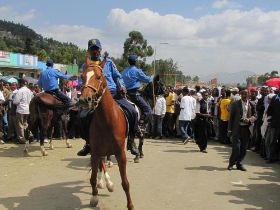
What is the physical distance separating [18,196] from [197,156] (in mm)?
6726

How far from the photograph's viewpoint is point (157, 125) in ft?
59.4

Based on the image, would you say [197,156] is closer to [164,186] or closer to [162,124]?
[164,186]

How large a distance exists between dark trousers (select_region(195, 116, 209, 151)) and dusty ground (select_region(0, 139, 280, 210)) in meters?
0.56

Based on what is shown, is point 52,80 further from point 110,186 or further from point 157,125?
point 157,125

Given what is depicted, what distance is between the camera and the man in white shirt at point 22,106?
48.6ft

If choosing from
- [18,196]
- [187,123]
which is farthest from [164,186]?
[187,123]

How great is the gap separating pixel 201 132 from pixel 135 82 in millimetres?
4073

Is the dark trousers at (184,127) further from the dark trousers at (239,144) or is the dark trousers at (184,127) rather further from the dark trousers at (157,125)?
the dark trousers at (239,144)

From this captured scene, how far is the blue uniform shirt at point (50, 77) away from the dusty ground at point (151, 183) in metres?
2.17

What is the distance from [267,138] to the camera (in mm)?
12578

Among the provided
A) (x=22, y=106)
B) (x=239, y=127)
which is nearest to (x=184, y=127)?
(x=239, y=127)

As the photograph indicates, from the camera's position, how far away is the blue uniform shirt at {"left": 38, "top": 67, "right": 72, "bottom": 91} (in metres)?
13.0

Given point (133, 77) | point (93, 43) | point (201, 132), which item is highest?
point (93, 43)

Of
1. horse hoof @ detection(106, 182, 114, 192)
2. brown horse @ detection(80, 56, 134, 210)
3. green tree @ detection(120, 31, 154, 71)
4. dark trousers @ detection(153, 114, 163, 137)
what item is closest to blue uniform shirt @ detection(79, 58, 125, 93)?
brown horse @ detection(80, 56, 134, 210)
